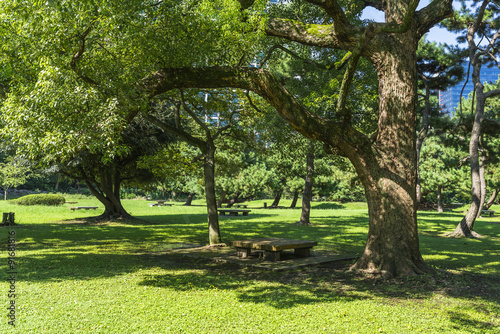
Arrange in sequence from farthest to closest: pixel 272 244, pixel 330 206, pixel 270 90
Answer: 1. pixel 330 206
2. pixel 272 244
3. pixel 270 90

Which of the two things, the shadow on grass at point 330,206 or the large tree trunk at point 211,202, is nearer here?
the large tree trunk at point 211,202

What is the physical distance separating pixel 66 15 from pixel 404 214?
7.21 meters

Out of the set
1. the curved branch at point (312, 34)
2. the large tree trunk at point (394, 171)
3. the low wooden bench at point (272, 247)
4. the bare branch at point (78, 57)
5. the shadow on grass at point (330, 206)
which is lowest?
the low wooden bench at point (272, 247)

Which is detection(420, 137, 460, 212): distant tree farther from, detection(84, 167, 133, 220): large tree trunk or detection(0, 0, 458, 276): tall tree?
detection(0, 0, 458, 276): tall tree

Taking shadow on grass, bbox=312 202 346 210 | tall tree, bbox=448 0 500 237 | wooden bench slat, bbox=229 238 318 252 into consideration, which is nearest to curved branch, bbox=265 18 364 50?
wooden bench slat, bbox=229 238 318 252

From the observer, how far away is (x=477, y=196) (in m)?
17.0

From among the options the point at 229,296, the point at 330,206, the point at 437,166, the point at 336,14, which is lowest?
the point at 229,296

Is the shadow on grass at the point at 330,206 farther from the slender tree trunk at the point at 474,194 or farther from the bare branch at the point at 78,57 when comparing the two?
the bare branch at the point at 78,57

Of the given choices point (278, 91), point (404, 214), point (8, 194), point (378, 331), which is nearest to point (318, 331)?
point (378, 331)

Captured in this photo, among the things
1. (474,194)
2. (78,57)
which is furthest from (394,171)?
(474,194)

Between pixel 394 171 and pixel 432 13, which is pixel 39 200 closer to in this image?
pixel 394 171

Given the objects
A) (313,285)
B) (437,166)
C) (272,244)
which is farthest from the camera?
(437,166)

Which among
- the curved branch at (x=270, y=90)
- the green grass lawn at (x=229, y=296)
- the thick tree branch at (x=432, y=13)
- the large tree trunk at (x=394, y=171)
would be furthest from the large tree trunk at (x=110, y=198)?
the thick tree branch at (x=432, y=13)

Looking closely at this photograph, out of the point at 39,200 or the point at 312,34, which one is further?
the point at 39,200
